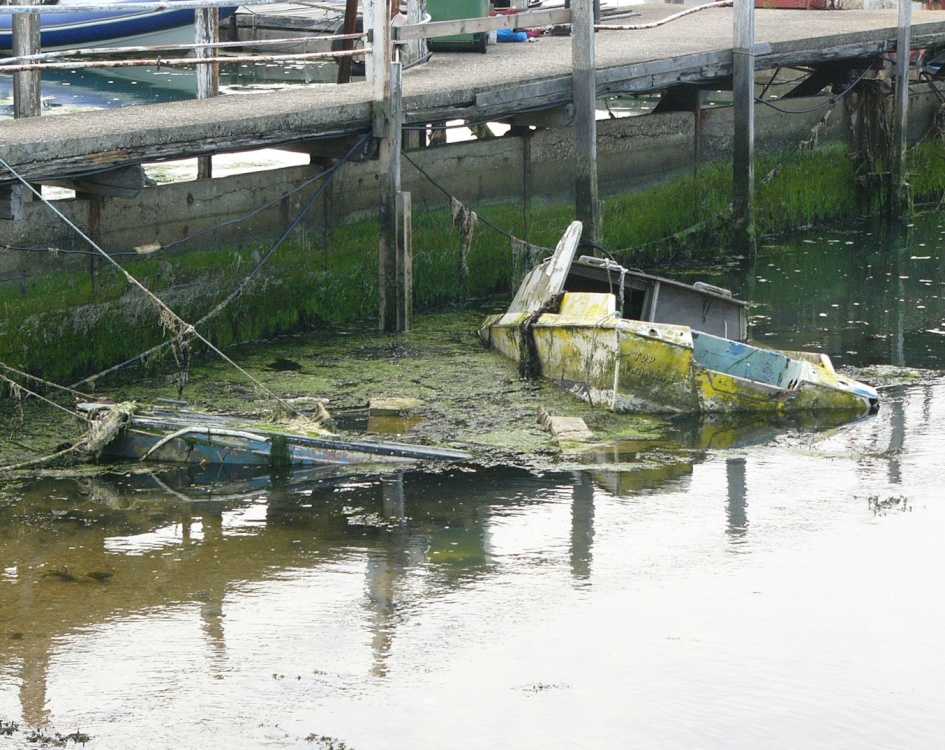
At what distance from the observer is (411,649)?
726 centimetres

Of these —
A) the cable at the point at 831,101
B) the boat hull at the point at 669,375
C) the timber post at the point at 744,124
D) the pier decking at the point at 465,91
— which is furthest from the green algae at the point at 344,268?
the boat hull at the point at 669,375

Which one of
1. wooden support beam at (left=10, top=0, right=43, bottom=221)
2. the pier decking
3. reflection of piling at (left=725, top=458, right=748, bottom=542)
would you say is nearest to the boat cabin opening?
the pier decking

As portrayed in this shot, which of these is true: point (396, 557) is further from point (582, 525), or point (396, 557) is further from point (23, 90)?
point (23, 90)

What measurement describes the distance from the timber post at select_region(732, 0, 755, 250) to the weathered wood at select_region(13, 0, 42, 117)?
7.46 meters

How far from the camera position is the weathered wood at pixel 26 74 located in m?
11.3

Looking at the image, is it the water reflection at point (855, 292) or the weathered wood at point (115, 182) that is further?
the water reflection at point (855, 292)

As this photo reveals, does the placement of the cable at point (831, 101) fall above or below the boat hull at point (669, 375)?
above

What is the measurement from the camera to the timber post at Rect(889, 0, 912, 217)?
17.5 m

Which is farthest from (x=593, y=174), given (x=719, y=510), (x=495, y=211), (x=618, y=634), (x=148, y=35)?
(x=148, y=35)

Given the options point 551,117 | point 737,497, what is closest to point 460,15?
point 551,117

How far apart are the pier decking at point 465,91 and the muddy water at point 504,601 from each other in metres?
2.51

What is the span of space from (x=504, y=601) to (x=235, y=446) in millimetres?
2715

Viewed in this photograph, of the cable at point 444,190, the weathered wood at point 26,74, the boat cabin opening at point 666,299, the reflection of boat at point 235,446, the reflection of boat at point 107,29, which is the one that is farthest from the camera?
the reflection of boat at point 107,29

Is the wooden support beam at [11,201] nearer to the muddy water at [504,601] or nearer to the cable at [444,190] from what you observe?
the muddy water at [504,601]
